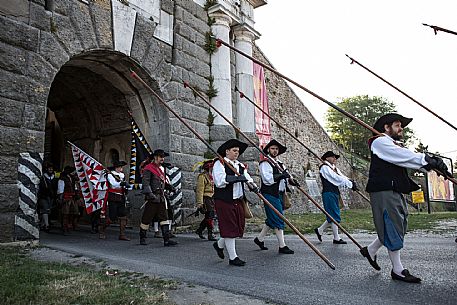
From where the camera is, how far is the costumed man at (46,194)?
29.2ft

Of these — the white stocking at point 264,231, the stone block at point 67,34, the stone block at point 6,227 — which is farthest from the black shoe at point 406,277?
the stone block at point 67,34

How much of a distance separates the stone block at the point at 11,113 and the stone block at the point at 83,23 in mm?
1952

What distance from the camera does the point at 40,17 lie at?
6723mm

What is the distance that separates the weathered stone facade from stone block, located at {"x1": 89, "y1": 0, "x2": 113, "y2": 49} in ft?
0.07

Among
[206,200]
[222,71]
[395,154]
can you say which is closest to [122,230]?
[206,200]

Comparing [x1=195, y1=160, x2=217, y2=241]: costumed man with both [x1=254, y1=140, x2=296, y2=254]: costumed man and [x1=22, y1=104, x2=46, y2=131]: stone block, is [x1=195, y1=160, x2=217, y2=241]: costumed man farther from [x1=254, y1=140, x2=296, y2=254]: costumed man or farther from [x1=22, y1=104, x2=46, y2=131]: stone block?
[x1=22, y1=104, x2=46, y2=131]: stone block

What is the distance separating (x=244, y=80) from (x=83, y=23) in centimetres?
544

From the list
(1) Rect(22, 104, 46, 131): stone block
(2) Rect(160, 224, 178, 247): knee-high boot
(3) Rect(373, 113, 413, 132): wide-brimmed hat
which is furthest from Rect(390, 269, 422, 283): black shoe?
(1) Rect(22, 104, 46, 131): stone block

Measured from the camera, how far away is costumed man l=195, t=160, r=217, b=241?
7875 mm

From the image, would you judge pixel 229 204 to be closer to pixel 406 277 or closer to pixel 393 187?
pixel 393 187

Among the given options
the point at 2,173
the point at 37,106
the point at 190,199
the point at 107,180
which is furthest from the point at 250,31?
the point at 2,173

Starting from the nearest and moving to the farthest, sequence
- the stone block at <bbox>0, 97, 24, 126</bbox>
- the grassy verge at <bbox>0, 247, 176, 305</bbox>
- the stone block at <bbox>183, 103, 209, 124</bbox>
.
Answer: the grassy verge at <bbox>0, 247, 176, 305</bbox>, the stone block at <bbox>0, 97, 24, 126</bbox>, the stone block at <bbox>183, 103, 209, 124</bbox>

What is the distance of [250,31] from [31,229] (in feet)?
28.2

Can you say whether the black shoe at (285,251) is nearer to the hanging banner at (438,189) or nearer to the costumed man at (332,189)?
the costumed man at (332,189)
